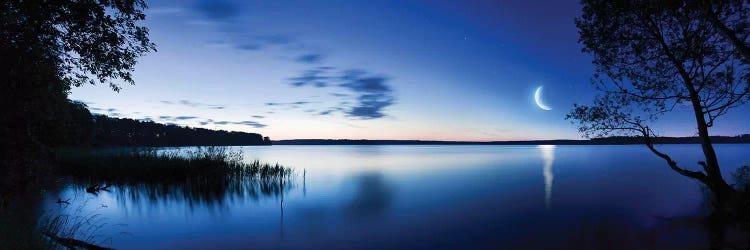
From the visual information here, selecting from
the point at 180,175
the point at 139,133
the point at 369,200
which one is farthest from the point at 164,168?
the point at 139,133

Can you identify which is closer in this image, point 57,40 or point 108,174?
point 57,40

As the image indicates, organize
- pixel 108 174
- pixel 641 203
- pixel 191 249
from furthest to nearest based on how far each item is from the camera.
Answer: pixel 108 174, pixel 641 203, pixel 191 249

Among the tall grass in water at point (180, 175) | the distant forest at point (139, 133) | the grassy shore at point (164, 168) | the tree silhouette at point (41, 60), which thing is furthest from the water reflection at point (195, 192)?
Answer: the distant forest at point (139, 133)

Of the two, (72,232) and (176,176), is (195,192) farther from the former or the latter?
(72,232)

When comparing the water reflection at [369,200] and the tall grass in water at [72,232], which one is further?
the water reflection at [369,200]

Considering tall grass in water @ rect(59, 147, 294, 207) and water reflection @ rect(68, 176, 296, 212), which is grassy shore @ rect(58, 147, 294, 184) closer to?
tall grass in water @ rect(59, 147, 294, 207)

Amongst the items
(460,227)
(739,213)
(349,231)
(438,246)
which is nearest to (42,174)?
(349,231)

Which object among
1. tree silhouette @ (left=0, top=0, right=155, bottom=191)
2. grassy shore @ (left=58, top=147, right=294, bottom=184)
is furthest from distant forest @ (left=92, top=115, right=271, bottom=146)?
tree silhouette @ (left=0, top=0, right=155, bottom=191)

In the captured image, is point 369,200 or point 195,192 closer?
point 195,192

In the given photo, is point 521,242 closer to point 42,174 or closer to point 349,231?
point 349,231

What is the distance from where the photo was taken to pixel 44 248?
Answer: 370 inches

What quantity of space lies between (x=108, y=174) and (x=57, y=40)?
23.5 meters

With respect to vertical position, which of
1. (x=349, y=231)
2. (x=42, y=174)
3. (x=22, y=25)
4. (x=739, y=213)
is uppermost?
(x=22, y=25)

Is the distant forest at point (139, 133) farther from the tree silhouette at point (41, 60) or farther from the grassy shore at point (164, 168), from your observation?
the tree silhouette at point (41, 60)
